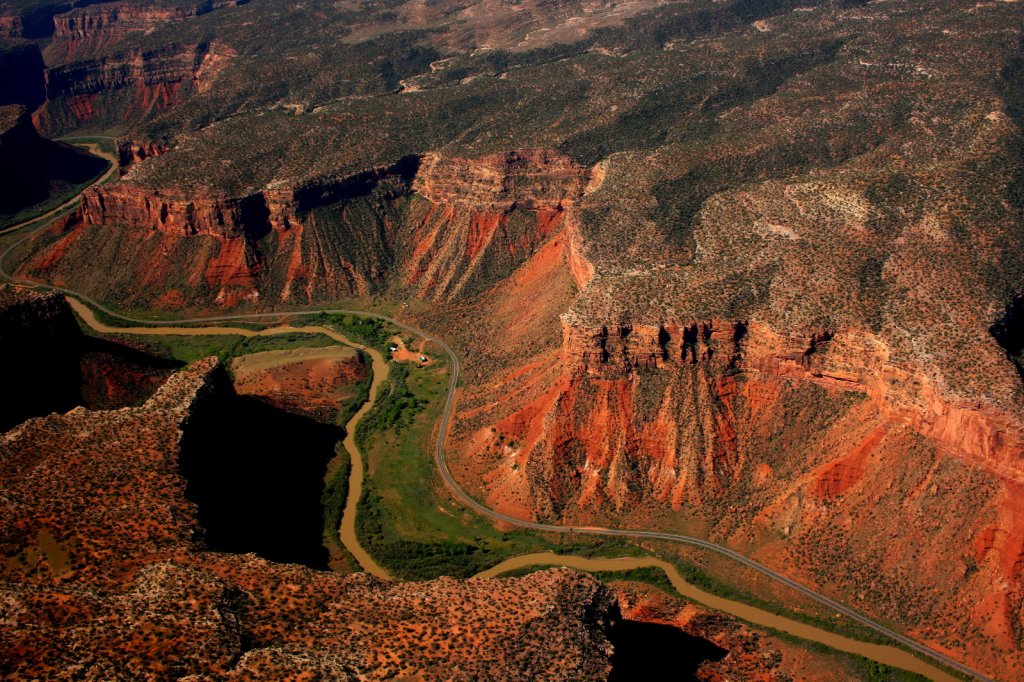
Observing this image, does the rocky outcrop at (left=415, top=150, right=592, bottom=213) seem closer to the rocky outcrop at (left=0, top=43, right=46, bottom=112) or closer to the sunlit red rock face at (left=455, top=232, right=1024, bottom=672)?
the sunlit red rock face at (left=455, top=232, right=1024, bottom=672)

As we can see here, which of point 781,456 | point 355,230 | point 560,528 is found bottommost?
point 560,528

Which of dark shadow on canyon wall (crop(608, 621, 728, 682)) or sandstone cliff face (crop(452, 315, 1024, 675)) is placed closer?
dark shadow on canyon wall (crop(608, 621, 728, 682))

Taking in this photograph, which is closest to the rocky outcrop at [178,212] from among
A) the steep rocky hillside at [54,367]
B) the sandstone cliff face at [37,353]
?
the steep rocky hillside at [54,367]

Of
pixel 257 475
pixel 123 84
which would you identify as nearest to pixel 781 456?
pixel 257 475

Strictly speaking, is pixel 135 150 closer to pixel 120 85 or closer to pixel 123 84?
pixel 123 84

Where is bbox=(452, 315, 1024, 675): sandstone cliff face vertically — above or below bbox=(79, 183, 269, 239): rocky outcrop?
below

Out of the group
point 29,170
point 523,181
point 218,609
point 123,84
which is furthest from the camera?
point 123,84

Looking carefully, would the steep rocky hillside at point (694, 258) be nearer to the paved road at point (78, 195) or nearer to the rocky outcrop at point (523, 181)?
the rocky outcrop at point (523, 181)

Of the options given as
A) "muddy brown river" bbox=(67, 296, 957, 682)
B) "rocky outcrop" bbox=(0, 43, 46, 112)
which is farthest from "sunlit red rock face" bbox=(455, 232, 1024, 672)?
"rocky outcrop" bbox=(0, 43, 46, 112)

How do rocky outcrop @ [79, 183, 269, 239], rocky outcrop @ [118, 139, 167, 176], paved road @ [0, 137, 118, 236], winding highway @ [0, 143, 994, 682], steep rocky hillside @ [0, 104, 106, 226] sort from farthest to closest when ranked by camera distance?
steep rocky hillside @ [0, 104, 106, 226], paved road @ [0, 137, 118, 236], rocky outcrop @ [118, 139, 167, 176], rocky outcrop @ [79, 183, 269, 239], winding highway @ [0, 143, 994, 682]

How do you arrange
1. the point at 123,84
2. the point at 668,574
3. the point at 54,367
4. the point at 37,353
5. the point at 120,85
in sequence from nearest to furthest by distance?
the point at 668,574 → the point at 37,353 → the point at 54,367 → the point at 123,84 → the point at 120,85

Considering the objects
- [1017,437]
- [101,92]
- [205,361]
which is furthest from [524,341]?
[101,92]

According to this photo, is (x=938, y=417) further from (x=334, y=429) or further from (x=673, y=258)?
(x=334, y=429)
